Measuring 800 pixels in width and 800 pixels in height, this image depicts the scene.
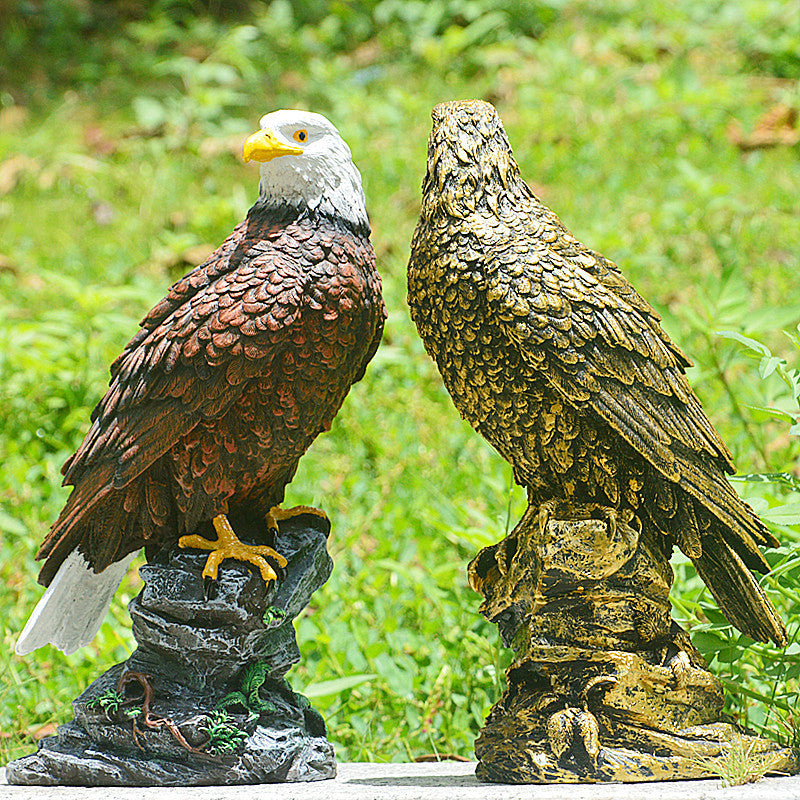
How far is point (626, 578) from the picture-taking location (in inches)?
64.2

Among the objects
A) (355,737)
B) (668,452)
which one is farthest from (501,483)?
(668,452)

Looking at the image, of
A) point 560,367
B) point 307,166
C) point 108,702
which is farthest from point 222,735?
point 307,166

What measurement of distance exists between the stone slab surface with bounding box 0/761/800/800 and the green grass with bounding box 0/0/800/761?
438 mm

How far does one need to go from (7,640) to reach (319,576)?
117cm

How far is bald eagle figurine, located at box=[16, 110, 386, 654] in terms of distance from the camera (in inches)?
64.0

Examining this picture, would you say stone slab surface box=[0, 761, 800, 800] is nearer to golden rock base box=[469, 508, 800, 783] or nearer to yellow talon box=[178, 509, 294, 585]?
golden rock base box=[469, 508, 800, 783]

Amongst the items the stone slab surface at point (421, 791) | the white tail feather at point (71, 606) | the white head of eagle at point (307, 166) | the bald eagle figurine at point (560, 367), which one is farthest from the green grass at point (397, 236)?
the white head of eagle at point (307, 166)

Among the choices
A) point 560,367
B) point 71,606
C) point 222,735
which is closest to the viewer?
point 560,367

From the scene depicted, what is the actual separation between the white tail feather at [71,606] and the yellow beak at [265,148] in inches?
30.0

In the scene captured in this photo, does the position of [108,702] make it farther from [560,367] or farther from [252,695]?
[560,367]

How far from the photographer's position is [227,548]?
1738 millimetres

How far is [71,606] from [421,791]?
74cm

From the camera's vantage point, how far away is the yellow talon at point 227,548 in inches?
68.1

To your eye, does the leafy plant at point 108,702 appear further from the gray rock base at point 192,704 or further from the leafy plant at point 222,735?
the leafy plant at point 222,735
